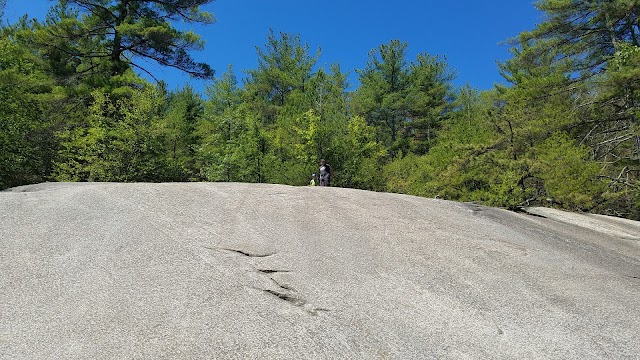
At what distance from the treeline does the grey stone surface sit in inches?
392

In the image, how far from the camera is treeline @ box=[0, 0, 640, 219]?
16062 millimetres

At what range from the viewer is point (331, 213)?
750 cm

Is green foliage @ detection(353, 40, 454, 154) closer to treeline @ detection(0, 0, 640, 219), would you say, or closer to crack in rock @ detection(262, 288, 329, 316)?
treeline @ detection(0, 0, 640, 219)

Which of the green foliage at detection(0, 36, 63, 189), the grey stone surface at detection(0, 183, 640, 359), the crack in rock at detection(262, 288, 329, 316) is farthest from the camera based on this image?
the green foliage at detection(0, 36, 63, 189)

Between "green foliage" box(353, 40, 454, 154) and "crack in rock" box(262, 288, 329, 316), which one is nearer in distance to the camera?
"crack in rock" box(262, 288, 329, 316)

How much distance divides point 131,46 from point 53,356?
794 inches

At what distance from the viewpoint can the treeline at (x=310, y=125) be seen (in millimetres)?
16062

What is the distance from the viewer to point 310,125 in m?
22.4

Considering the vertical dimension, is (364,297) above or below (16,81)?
below

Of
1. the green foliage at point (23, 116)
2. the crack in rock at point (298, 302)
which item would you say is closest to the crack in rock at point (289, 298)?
the crack in rock at point (298, 302)

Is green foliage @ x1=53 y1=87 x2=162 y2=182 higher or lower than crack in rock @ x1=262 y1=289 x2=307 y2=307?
higher

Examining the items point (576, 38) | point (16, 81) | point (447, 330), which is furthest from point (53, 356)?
point (576, 38)

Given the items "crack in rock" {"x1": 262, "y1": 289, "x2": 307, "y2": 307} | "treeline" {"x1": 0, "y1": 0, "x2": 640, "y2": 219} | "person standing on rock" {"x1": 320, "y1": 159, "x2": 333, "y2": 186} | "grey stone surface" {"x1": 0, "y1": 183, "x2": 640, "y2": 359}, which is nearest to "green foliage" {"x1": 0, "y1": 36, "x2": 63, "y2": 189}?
"treeline" {"x1": 0, "y1": 0, "x2": 640, "y2": 219}

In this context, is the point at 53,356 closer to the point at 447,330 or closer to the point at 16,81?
the point at 447,330
